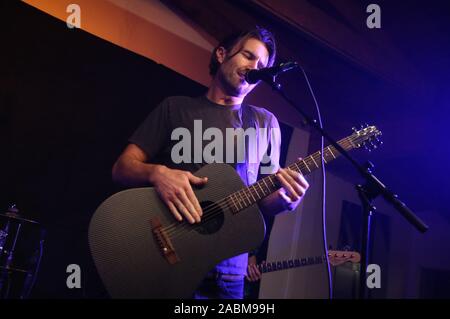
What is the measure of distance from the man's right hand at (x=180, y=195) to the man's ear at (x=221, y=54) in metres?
1.13

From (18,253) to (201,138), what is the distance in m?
1.48

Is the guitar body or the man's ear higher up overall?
the man's ear

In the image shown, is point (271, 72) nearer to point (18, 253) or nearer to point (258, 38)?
point (258, 38)

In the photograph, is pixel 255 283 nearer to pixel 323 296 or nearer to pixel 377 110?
pixel 323 296

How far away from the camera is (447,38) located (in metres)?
3.54

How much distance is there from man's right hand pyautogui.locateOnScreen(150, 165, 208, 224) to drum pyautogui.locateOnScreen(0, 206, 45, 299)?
3.86ft

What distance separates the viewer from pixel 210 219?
73.5 inches

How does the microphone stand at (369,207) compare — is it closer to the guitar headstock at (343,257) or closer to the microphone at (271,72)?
the microphone at (271,72)

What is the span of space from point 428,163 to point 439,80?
1.16 meters

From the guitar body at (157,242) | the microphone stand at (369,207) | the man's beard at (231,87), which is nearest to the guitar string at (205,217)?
the guitar body at (157,242)

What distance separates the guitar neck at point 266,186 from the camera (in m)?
1.90

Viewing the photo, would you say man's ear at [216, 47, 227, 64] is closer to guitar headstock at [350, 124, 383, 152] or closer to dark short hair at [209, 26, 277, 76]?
dark short hair at [209, 26, 277, 76]

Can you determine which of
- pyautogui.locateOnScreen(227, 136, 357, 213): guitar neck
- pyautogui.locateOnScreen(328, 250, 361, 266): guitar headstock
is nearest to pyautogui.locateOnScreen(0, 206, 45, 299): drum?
pyautogui.locateOnScreen(227, 136, 357, 213): guitar neck

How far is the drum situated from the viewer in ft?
7.84
